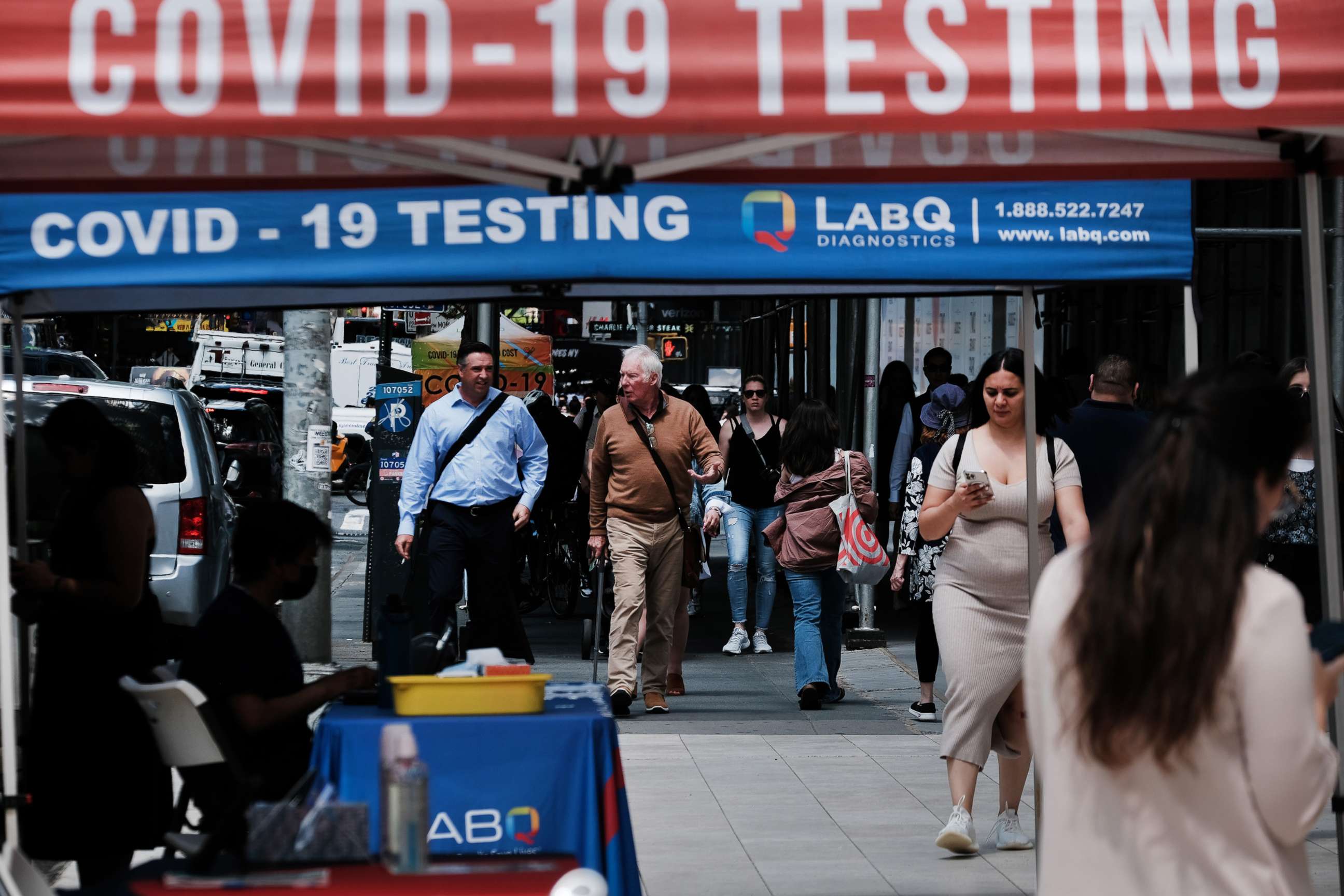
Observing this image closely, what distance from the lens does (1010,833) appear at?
22.5 feet

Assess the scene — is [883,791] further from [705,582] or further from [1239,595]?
[705,582]

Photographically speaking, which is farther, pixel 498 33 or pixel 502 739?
pixel 502 739

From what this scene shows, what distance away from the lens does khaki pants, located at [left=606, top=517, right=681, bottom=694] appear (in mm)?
9461

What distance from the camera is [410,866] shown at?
3344 mm

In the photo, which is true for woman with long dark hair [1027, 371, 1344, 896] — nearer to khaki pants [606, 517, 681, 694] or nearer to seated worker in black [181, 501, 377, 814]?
seated worker in black [181, 501, 377, 814]

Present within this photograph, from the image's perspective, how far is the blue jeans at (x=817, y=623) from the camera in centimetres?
1001

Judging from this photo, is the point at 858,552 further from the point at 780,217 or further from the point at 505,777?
the point at 505,777

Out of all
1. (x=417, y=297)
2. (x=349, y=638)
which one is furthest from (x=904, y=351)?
(x=417, y=297)

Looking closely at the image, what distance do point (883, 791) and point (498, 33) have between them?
17.2 feet

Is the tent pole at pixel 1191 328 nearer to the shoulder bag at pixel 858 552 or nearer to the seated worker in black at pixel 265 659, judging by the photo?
the seated worker in black at pixel 265 659

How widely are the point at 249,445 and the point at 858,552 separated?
15823 millimetres

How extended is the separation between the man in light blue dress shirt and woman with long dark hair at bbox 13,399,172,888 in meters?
4.26

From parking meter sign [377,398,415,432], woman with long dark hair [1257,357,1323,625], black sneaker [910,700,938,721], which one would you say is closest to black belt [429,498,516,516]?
parking meter sign [377,398,415,432]

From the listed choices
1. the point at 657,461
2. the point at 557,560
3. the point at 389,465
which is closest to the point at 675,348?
the point at 557,560
